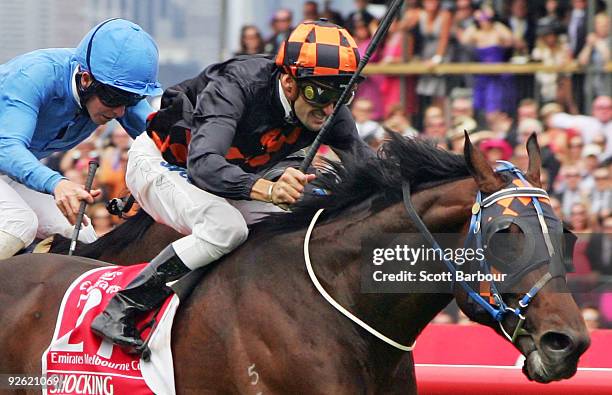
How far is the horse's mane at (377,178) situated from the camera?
14.1 ft

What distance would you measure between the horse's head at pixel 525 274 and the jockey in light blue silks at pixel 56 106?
5.24ft

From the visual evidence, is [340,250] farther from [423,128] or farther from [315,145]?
[423,128]

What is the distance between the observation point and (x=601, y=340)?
568 cm

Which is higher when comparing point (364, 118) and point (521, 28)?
point (521, 28)

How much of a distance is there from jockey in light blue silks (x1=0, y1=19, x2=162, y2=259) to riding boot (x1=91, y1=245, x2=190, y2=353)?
0.51 m

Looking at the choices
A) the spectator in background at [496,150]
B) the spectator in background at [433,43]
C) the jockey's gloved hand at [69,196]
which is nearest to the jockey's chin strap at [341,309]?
the jockey's gloved hand at [69,196]

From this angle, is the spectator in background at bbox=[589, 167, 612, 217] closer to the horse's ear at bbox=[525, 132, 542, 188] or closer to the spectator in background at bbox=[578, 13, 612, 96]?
the spectator in background at bbox=[578, 13, 612, 96]

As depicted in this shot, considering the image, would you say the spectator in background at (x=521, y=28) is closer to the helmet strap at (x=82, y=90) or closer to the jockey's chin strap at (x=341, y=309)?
the helmet strap at (x=82, y=90)

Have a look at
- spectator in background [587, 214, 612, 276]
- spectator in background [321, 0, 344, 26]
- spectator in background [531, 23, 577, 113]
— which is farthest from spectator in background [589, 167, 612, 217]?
spectator in background [321, 0, 344, 26]

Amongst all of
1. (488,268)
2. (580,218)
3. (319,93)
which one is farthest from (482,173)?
(580,218)

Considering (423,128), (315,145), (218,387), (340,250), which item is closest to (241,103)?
(315,145)

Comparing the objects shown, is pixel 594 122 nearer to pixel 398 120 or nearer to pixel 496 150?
pixel 496 150

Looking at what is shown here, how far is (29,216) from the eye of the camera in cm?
515

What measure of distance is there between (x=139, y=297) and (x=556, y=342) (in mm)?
1532
